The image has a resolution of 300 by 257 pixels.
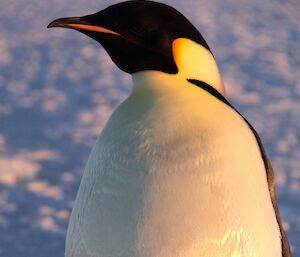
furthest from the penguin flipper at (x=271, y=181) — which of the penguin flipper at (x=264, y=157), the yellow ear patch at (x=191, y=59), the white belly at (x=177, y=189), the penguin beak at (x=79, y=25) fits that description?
the penguin beak at (x=79, y=25)

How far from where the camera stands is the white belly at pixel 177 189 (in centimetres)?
247

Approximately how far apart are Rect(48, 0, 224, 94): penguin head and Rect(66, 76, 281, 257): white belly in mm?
148

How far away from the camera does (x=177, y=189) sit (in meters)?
2.49

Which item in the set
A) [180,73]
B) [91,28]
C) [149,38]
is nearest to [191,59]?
[180,73]

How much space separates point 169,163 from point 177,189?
0.29 feet

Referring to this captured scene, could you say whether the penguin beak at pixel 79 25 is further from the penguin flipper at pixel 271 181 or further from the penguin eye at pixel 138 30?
the penguin flipper at pixel 271 181

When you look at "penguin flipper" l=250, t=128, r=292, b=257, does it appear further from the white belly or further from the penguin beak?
the penguin beak

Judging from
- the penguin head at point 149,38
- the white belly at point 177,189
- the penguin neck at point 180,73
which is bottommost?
the white belly at point 177,189

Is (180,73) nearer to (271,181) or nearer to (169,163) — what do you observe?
(169,163)

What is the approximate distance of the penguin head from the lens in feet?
8.76

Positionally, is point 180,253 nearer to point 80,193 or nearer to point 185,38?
point 80,193

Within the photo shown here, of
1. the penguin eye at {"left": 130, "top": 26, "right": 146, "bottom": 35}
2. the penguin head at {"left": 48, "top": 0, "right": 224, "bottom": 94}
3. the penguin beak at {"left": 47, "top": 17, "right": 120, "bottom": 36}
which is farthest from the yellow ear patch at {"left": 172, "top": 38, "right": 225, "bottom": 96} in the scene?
the penguin beak at {"left": 47, "top": 17, "right": 120, "bottom": 36}

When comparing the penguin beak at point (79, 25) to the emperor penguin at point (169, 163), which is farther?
the penguin beak at point (79, 25)

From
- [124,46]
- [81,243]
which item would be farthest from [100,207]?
[124,46]
